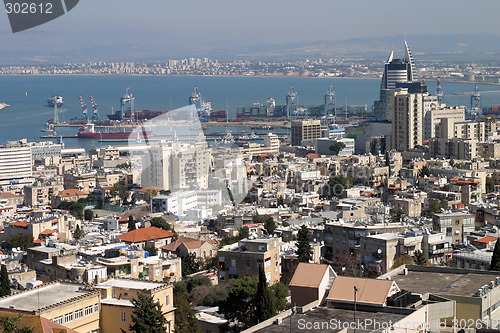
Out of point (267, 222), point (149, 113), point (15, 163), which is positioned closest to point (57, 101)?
point (149, 113)

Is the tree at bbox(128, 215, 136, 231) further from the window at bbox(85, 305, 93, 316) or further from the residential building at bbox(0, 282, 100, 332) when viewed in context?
the window at bbox(85, 305, 93, 316)

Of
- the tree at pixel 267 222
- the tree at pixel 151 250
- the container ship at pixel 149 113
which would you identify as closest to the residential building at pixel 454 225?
the tree at pixel 267 222

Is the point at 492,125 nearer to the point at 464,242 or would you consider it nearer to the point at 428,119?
the point at 428,119

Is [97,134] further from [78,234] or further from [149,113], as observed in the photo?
[78,234]

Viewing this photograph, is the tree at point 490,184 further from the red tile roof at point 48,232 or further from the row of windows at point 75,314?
the row of windows at point 75,314

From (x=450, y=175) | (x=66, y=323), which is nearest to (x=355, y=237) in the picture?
(x=66, y=323)
